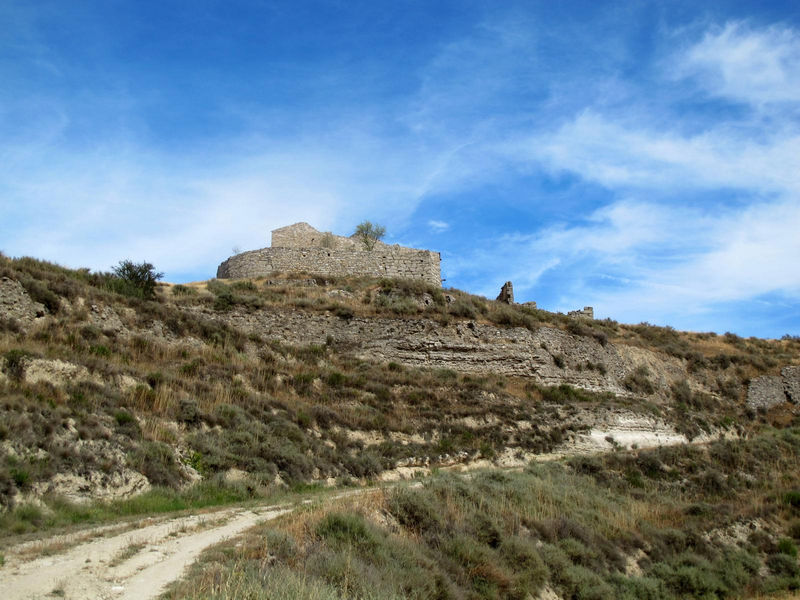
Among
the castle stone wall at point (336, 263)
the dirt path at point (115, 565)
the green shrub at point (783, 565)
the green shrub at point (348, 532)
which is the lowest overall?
the green shrub at point (783, 565)

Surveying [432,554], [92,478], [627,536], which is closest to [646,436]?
[627,536]

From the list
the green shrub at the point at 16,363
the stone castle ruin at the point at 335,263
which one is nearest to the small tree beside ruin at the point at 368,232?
the stone castle ruin at the point at 335,263

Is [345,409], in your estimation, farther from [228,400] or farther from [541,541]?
[541,541]

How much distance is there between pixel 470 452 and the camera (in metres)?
20.8

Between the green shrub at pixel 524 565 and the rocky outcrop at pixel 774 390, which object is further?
the rocky outcrop at pixel 774 390

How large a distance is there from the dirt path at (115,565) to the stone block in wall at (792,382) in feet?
134

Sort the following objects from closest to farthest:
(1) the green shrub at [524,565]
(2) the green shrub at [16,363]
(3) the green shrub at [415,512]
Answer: (1) the green shrub at [524,565] < (3) the green shrub at [415,512] < (2) the green shrub at [16,363]

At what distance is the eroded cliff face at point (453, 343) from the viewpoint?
27.9 m

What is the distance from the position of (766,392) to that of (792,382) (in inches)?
100

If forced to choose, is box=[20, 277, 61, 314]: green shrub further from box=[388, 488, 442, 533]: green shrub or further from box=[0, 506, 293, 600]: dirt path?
box=[388, 488, 442, 533]: green shrub

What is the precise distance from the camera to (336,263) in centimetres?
3628

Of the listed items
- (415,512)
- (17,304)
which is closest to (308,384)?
(17,304)

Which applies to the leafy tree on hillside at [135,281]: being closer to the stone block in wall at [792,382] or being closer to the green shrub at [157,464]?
the green shrub at [157,464]

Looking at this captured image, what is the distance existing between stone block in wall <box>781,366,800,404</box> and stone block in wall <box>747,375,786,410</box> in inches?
12.0
